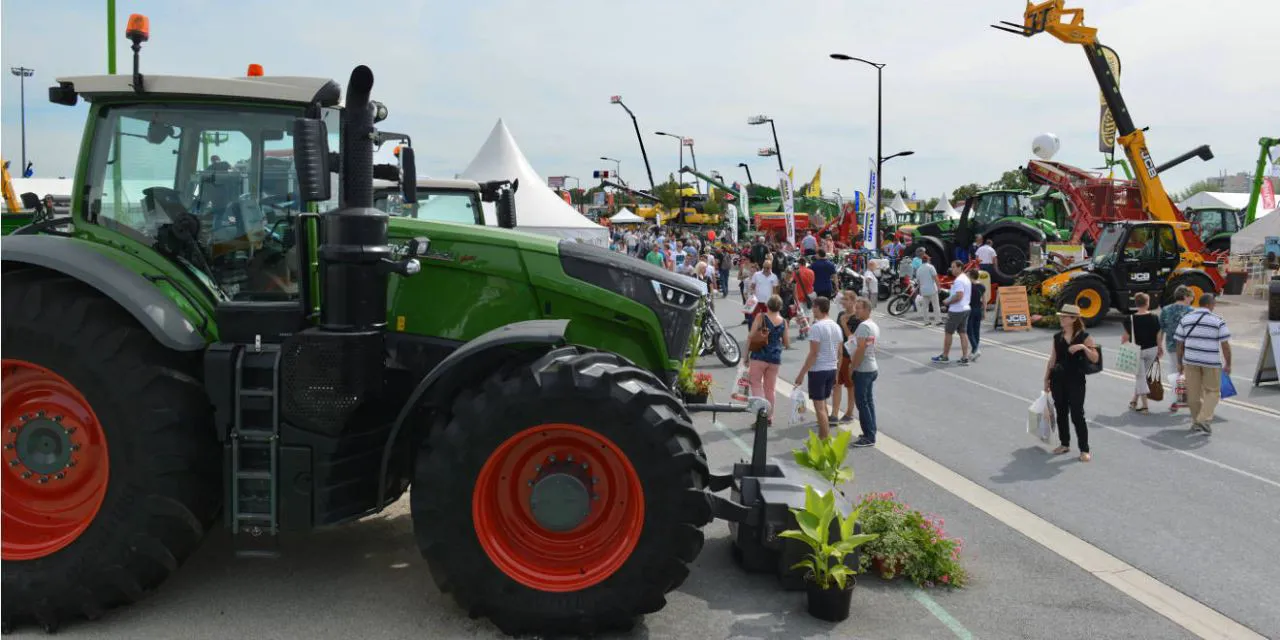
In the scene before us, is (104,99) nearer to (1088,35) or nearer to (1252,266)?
(1088,35)

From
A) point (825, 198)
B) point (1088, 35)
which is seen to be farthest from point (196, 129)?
point (825, 198)

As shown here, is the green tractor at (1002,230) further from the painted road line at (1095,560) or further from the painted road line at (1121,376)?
the painted road line at (1095,560)

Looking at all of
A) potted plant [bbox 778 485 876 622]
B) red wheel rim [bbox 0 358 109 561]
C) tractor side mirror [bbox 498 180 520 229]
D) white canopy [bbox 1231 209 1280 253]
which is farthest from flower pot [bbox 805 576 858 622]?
white canopy [bbox 1231 209 1280 253]

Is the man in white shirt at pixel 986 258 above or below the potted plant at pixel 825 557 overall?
above

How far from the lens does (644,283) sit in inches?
212

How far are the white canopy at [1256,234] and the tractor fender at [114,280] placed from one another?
90.6 feet

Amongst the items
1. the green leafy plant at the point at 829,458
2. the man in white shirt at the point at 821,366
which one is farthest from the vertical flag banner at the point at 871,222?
the green leafy plant at the point at 829,458

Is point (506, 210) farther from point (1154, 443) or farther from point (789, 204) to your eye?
point (789, 204)

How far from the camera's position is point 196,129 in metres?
5.05

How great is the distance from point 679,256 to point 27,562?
27291 mm

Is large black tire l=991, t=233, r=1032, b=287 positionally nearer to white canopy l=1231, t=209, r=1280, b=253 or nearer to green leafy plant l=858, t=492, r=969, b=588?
white canopy l=1231, t=209, r=1280, b=253

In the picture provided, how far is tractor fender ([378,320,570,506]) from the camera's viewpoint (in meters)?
4.64

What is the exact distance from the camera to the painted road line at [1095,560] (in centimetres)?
537

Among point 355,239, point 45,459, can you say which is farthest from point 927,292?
point 45,459
